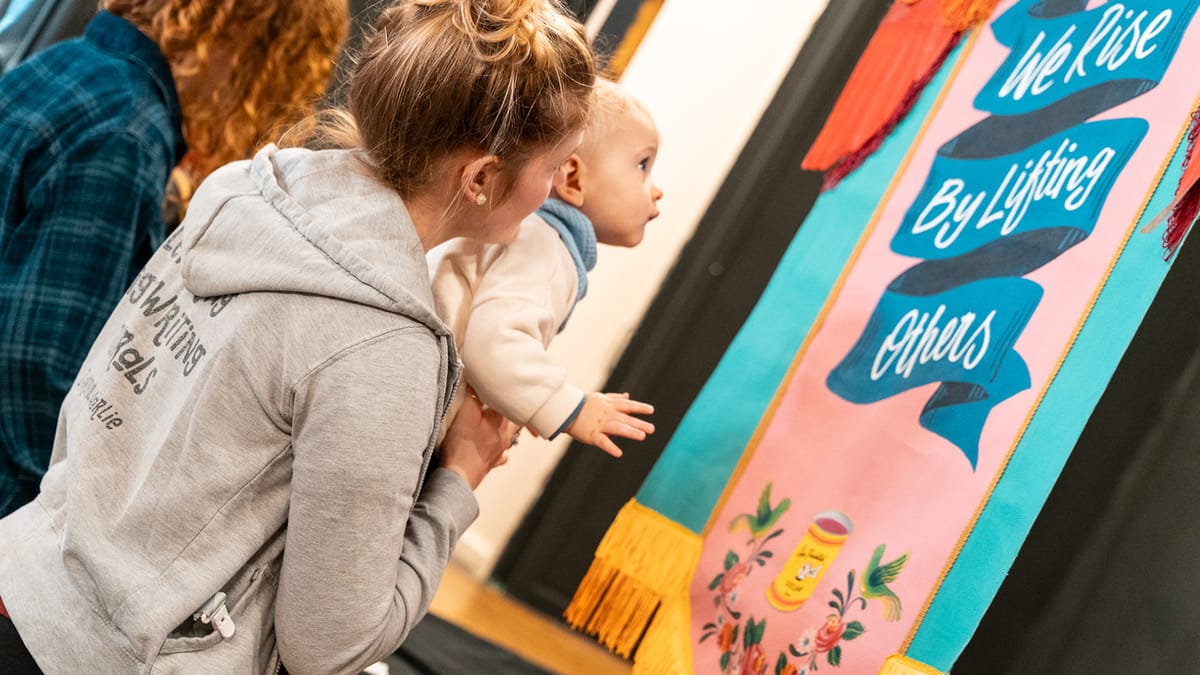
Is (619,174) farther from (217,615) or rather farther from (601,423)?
(217,615)

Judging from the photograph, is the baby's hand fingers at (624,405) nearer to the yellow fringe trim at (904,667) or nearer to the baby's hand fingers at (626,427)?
the baby's hand fingers at (626,427)

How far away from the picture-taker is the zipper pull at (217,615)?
92 centimetres

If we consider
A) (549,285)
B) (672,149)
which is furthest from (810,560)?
(672,149)

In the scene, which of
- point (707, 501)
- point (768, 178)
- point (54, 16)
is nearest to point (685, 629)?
point (707, 501)

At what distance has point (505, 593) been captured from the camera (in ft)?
7.16

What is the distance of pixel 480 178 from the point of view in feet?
3.34

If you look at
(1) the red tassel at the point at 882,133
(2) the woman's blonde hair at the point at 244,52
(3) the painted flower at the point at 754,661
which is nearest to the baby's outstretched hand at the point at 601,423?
(3) the painted flower at the point at 754,661

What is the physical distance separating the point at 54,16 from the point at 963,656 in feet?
8.10

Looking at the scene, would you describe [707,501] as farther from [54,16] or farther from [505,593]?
[54,16]

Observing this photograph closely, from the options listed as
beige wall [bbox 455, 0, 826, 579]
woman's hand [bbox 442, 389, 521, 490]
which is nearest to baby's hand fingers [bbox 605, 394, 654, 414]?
woman's hand [bbox 442, 389, 521, 490]

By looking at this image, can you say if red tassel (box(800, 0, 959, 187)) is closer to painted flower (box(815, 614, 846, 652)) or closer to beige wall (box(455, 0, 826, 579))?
beige wall (box(455, 0, 826, 579))

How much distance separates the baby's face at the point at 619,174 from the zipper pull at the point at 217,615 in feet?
2.44

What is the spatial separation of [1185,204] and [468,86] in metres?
0.85

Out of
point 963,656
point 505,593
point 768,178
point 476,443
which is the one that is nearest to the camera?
point 476,443
